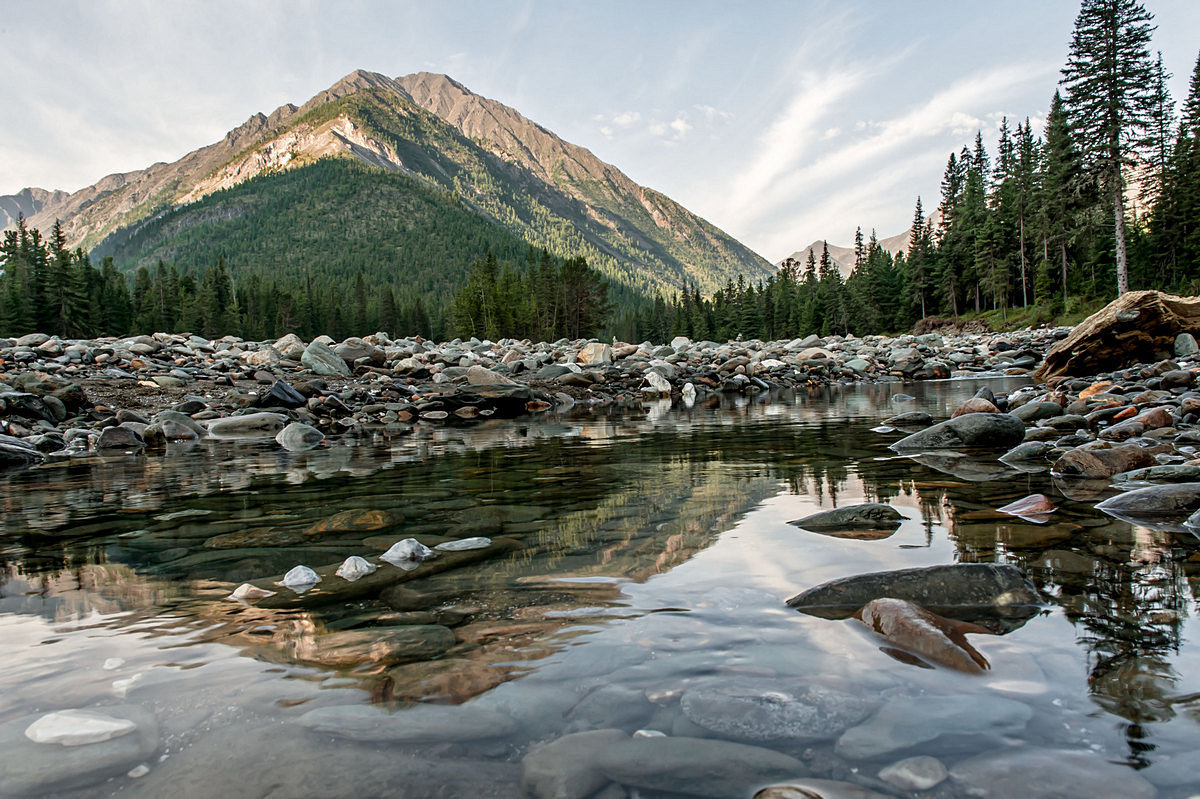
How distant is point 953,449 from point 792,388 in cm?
1670

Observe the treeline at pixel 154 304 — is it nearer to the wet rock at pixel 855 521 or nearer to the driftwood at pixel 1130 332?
the wet rock at pixel 855 521

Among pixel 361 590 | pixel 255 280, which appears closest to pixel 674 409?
pixel 361 590

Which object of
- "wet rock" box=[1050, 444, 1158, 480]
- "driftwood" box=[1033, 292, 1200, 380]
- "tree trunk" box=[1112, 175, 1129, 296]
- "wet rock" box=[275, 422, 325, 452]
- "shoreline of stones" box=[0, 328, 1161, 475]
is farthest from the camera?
"tree trunk" box=[1112, 175, 1129, 296]

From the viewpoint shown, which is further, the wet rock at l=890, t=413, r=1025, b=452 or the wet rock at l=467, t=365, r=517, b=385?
the wet rock at l=467, t=365, r=517, b=385

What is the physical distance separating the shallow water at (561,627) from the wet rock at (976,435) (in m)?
1.49

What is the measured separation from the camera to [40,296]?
54.8 meters

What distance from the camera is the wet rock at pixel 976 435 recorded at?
686 cm

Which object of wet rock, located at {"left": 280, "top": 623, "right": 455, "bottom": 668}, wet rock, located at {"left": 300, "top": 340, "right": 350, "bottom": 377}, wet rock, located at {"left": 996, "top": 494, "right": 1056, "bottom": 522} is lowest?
wet rock, located at {"left": 996, "top": 494, "right": 1056, "bottom": 522}

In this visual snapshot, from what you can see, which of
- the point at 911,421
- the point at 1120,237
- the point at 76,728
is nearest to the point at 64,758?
the point at 76,728

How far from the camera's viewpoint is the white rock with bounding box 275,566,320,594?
2951 millimetres

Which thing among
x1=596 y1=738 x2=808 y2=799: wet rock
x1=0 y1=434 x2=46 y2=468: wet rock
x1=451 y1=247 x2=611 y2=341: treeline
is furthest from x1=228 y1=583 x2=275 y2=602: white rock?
x1=451 y1=247 x2=611 y2=341: treeline

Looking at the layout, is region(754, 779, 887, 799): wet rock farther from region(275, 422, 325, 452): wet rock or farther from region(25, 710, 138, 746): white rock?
region(275, 422, 325, 452): wet rock

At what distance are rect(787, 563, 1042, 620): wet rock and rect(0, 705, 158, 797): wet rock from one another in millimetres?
2177

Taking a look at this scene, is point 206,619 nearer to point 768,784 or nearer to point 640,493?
point 768,784
